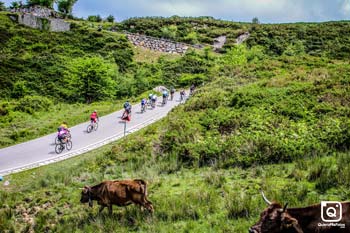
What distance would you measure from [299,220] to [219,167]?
6.81 m

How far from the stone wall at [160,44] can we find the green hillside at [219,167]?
176 ft

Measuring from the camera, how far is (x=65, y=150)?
72.7ft

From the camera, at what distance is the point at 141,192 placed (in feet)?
32.1

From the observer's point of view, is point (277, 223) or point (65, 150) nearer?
point (277, 223)

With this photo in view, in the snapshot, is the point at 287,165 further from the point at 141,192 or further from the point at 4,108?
the point at 4,108

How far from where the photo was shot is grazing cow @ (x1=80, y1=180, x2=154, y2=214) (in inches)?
385

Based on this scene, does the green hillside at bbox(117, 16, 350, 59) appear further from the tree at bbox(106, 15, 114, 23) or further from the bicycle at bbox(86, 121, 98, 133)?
the bicycle at bbox(86, 121, 98, 133)

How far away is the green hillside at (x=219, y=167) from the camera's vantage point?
9281 mm


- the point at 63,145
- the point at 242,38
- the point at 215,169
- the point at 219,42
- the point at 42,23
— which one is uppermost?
the point at 42,23

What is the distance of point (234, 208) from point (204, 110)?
34.4 feet

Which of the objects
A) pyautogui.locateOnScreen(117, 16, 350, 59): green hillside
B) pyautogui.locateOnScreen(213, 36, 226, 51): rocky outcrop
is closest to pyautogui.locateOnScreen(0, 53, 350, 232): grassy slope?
pyautogui.locateOnScreen(117, 16, 350, 59): green hillside

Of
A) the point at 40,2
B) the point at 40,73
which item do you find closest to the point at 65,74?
the point at 40,73

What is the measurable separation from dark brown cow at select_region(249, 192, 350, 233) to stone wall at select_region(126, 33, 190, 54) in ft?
227

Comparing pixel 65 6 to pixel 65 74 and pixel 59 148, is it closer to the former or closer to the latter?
pixel 65 74
